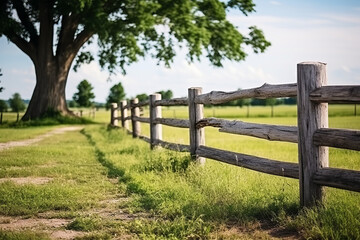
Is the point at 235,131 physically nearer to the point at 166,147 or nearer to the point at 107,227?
the point at 107,227

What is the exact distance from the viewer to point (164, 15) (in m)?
24.4

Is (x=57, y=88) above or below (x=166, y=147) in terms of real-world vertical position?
above

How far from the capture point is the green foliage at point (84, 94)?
76.6 m

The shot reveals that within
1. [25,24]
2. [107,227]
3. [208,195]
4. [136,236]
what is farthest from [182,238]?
[25,24]

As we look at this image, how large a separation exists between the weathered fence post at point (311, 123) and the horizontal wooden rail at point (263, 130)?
0.26 m

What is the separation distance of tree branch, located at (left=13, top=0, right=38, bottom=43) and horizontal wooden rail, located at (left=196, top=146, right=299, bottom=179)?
23.9 metres

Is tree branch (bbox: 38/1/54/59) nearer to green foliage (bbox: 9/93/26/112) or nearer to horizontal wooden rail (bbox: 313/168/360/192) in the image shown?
A: horizontal wooden rail (bbox: 313/168/360/192)

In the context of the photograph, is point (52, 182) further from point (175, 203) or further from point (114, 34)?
point (114, 34)

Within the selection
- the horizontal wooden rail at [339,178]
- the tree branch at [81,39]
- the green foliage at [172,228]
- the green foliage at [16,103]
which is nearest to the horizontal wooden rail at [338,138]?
the horizontal wooden rail at [339,178]

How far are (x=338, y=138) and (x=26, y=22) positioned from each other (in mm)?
27013

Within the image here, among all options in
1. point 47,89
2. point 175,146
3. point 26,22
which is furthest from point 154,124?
point 26,22

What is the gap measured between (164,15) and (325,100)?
71.1 ft

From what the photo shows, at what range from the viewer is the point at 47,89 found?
26.2 metres

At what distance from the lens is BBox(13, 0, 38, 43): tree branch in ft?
86.1
